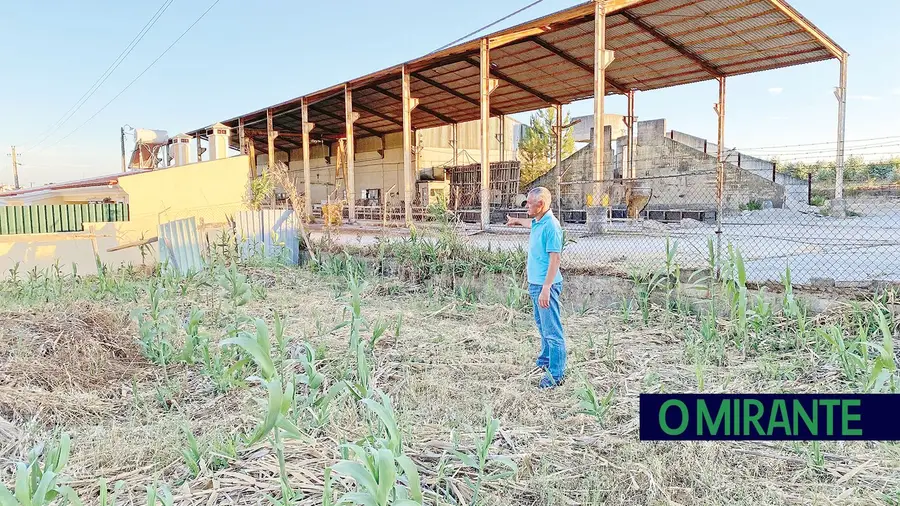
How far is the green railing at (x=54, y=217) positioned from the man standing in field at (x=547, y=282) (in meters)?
12.9

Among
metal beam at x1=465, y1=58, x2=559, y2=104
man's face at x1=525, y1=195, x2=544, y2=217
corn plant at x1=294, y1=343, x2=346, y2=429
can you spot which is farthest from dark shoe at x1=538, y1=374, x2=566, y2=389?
metal beam at x1=465, y1=58, x2=559, y2=104

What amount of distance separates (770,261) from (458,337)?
481 centimetres

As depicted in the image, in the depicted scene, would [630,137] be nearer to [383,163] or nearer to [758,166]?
[758,166]

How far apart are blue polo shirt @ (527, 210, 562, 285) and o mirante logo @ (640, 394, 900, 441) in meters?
1.60

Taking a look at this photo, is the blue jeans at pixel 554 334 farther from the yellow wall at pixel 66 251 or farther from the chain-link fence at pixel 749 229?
the yellow wall at pixel 66 251

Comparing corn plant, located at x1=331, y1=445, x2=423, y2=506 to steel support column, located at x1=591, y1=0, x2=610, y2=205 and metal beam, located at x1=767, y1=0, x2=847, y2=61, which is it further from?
metal beam, located at x1=767, y1=0, x2=847, y2=61

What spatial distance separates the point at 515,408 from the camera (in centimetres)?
348

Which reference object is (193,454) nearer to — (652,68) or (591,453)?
(591,453)

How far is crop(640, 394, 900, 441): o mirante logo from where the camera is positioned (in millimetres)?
2107

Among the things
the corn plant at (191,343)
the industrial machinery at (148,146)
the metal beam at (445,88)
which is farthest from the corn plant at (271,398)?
the industrial machinery at (148,146)

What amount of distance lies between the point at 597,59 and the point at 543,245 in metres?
8.79

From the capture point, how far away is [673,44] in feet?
45.6

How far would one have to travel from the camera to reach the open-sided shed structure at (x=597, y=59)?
11789mm

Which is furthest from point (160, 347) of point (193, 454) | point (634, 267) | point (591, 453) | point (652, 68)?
point (652, 68)
